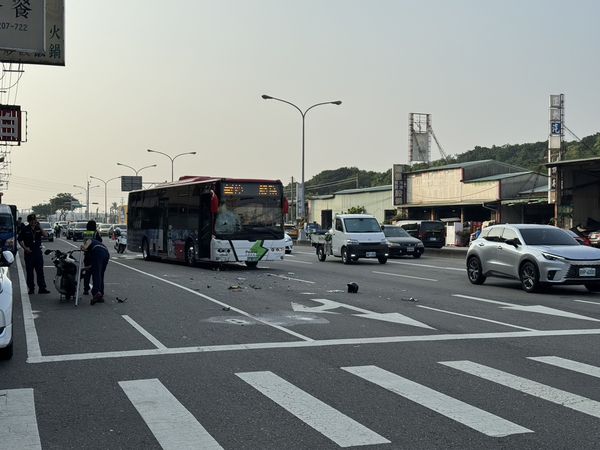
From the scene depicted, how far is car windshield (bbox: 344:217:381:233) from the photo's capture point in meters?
28.8

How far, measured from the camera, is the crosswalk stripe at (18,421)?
545 cm

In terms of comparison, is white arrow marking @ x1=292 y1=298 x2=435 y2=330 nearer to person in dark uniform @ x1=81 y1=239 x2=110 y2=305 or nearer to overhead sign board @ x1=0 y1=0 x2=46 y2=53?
person in dark uniform @ x1=81 y1=239 x2=110 y2=305

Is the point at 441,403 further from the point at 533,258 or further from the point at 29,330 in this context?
the point at 533,258

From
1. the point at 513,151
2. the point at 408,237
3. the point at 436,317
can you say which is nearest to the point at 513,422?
the point at 436,317

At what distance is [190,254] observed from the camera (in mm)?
26062

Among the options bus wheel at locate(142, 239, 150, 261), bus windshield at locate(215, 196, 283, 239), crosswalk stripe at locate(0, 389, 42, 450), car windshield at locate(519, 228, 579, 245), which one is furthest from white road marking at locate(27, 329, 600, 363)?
bus wheel at locate(142, 239, 150, 261)

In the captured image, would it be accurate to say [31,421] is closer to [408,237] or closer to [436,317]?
[436,317]

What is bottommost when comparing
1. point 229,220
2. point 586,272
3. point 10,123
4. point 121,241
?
point 586,272

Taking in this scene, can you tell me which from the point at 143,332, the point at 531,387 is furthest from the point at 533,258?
the point at 531,387

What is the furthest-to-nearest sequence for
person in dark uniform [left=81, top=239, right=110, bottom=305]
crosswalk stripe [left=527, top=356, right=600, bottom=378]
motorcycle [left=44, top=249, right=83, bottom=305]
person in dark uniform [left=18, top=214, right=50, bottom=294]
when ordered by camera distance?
1. person in dark uniform [left=18, top=214, right=50, bottom=294]
2. motorcycle [left=44, top=249, right=83, bottom=305]
3. person in dark uniform [left=81, top=239, right=110, bottom=305]
4. crosswalk stripe [left=527, top=356, right=600, bottom=378]

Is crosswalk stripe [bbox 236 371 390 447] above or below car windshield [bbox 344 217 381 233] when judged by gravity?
below

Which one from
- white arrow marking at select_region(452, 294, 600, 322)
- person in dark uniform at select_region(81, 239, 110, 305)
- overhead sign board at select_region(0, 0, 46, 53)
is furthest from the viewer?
overhead sign board at select_region(0, 0, 46, 53)

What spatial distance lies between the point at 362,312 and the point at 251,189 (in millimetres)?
12187

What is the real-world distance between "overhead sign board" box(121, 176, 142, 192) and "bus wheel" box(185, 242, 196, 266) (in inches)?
2895
